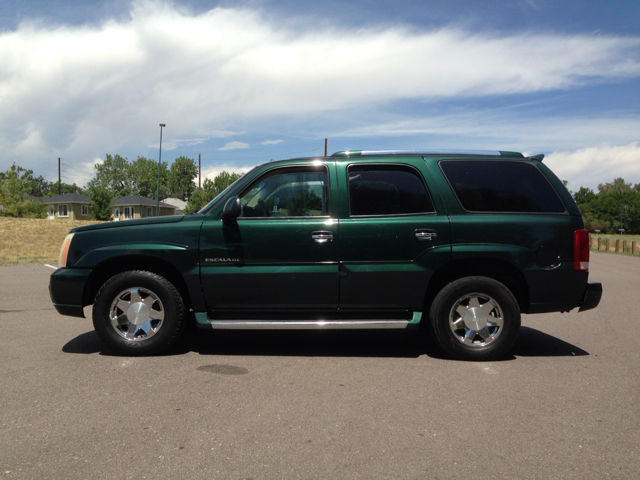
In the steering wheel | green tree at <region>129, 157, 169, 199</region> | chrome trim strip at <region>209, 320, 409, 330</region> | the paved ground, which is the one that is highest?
green tree at <region>129, 157, 169, 199</region>

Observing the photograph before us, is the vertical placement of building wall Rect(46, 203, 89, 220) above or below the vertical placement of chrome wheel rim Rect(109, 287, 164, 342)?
above

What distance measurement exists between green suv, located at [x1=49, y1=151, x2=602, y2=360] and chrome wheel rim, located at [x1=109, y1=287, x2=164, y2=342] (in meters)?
0.01

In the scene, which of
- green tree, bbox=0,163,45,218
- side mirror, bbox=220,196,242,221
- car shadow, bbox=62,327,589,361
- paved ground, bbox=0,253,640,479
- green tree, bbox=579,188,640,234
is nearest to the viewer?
paved ground, bbox=0,253,640,479

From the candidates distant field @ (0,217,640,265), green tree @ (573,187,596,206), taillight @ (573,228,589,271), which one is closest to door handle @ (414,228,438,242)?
taillight @ (573,228,589,271)

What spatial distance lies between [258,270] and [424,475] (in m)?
2.60

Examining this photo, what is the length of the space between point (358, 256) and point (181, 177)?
113m

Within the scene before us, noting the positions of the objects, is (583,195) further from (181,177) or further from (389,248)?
(389,248)

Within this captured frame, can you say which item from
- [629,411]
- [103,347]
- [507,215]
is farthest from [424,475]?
[103,347]

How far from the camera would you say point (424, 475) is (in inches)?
109

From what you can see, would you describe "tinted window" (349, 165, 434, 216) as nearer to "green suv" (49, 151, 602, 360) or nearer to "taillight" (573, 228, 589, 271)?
"green suv" (49, 151, 602, 360)

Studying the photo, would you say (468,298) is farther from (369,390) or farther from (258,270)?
(258,270)

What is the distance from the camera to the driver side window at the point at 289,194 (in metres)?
5.04

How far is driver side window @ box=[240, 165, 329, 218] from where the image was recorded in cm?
504

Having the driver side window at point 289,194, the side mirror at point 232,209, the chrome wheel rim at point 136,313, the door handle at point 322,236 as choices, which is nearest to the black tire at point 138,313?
the chrome wheel rim at point 136,313
